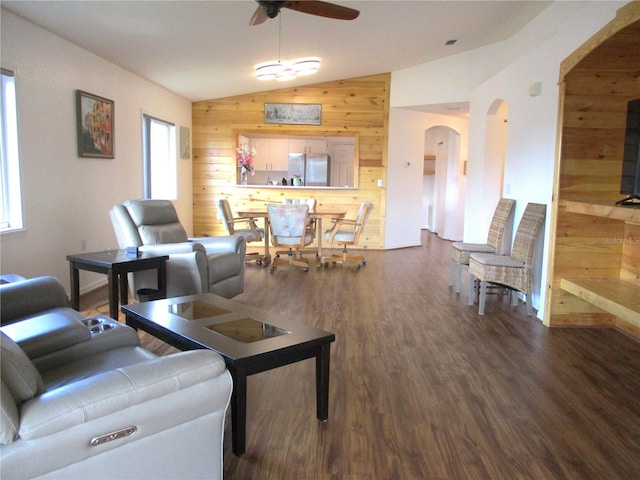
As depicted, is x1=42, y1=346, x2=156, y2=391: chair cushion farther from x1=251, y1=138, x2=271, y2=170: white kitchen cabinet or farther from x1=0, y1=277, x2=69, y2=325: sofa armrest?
x1=251, y1=138, x2=271, y2=170: white kitchen cabinet

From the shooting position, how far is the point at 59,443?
128cm

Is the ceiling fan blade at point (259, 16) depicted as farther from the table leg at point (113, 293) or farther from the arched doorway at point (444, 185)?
the arched doorway at point (444, 185)

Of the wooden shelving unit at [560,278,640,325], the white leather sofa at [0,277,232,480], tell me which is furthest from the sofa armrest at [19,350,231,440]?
the wooden shelving unit at [560,278,640,325]

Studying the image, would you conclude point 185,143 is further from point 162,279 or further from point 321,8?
point 321,8

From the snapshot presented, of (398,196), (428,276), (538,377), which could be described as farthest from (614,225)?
(398,196)

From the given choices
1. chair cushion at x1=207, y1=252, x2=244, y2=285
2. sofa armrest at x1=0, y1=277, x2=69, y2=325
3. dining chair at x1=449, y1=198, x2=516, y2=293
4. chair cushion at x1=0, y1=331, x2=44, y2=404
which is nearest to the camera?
chair cushion at x1=0, y1=331, x2=44, y2=404

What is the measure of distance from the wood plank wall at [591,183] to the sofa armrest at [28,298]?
356 centimetres

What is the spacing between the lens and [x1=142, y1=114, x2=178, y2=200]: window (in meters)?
6.65

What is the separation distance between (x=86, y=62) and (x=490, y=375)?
468 centimetres

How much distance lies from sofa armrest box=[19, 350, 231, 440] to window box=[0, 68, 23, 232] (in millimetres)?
3022

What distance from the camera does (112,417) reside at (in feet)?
4.47

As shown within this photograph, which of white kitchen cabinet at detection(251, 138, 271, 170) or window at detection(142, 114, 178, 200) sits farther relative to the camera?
white kitchen cabinet at detection(251, 138, 271, 170)

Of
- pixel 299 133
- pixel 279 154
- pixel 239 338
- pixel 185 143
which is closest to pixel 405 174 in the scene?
pixel 299 133

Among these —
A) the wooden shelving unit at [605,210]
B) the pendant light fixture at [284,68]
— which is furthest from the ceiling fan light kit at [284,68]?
the wooden shelving unit at [605,210]
